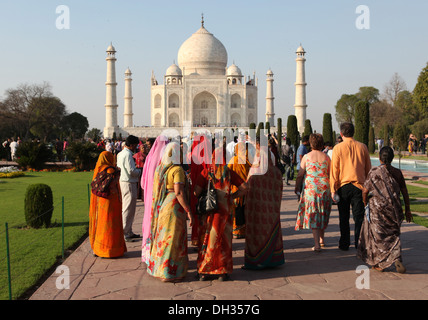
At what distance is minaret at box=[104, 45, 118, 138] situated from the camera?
4178cm

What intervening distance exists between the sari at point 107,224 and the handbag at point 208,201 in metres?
1.27

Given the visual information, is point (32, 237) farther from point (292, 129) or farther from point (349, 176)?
point (292, 129)

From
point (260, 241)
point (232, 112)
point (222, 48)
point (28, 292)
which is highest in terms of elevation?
point (222, 48)

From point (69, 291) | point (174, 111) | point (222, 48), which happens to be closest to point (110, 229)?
point (69, 291)

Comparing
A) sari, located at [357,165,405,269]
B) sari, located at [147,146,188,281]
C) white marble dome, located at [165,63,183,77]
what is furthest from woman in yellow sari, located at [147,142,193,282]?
white marble dome, located at [165,63,183,77]

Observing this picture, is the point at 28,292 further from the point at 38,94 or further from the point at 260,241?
the point at 38,94

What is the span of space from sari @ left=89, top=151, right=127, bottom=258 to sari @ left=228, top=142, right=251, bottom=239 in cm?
128

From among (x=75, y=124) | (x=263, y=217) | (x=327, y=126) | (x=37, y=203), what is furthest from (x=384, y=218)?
(x=75, y=124)

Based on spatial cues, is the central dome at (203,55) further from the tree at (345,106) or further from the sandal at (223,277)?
the sandal at (223,277)

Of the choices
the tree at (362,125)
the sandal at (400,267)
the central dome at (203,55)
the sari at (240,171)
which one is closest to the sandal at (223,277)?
the sari at (240,171)

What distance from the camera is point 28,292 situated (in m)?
3.84

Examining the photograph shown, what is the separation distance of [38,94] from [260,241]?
41.6m

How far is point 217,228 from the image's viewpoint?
3.90 m

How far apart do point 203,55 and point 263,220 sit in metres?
47.0
